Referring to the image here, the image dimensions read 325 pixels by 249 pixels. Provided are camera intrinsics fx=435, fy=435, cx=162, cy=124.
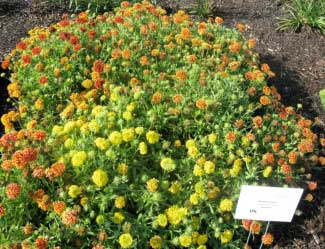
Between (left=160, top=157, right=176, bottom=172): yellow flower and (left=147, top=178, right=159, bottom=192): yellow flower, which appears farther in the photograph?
(left=160, top=157, right=176, bottom=172): yellow flower

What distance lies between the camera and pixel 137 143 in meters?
3.10

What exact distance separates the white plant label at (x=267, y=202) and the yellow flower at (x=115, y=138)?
894mm

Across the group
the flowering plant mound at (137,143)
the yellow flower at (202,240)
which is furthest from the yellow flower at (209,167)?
the yellow flower at (202,240)

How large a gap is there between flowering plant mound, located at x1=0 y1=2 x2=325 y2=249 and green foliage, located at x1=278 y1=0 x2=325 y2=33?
1915 mm

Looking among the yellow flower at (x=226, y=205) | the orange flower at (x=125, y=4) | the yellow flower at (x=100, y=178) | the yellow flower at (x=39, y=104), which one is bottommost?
the yellow flower at (x=226, y=205)

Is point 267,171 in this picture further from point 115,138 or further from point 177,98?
point 115,138

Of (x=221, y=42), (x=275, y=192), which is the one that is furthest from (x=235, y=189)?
(x=221, y=42)

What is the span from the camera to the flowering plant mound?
282 cm

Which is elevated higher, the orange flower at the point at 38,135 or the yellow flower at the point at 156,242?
the orange flower at the point at 38,135

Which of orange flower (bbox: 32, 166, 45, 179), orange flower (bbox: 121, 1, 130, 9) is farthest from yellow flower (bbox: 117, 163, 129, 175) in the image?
orange flower (bbox: 121, 1, 130, 9)

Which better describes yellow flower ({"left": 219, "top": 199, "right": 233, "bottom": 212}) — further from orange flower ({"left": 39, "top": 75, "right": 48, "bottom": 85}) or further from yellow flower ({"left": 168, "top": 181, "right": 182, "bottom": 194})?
orange flower ({"left": 39, "top": 75, "right": 48, "bottom": 85})

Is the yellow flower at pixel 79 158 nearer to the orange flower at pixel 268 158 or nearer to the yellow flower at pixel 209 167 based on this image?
the yellow flower at pixel 209 167

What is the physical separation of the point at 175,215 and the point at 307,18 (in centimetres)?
422

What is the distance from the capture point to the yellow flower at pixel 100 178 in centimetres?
272
